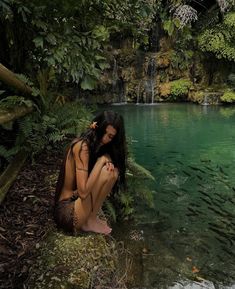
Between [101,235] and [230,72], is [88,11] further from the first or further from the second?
[230,72]

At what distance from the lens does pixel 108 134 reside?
344cm

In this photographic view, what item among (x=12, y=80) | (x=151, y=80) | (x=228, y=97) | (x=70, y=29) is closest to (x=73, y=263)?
(x=70, y=29)

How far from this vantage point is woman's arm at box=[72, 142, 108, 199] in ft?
11.2

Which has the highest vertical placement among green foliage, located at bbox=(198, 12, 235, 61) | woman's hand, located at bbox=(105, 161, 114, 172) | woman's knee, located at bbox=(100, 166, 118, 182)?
green foliage, located at bbox=(198, 12, 235, 61)

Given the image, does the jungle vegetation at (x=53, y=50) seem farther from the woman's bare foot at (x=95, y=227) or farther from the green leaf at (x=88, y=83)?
the woman's bare foot at (x=95, y=227)

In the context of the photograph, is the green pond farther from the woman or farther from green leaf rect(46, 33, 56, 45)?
green leaf rect(46, 33, 56, 45)

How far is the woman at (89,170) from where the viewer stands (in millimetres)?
3426

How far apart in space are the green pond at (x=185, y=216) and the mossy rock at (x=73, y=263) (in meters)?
0.74

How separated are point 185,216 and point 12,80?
123 inches

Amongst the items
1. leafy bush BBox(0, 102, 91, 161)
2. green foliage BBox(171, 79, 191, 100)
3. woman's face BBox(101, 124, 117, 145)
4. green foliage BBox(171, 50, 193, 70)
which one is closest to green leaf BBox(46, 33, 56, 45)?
woman's face BBox(101, 124, 117, 145)

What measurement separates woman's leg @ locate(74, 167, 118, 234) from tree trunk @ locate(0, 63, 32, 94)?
63.4 inches

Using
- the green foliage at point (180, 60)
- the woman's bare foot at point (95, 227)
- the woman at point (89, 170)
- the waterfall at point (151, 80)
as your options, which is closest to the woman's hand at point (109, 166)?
the woman at point (89, 170)

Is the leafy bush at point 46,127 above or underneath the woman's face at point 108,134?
underneath

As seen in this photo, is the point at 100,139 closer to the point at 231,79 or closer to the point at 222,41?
the point at 231,79
